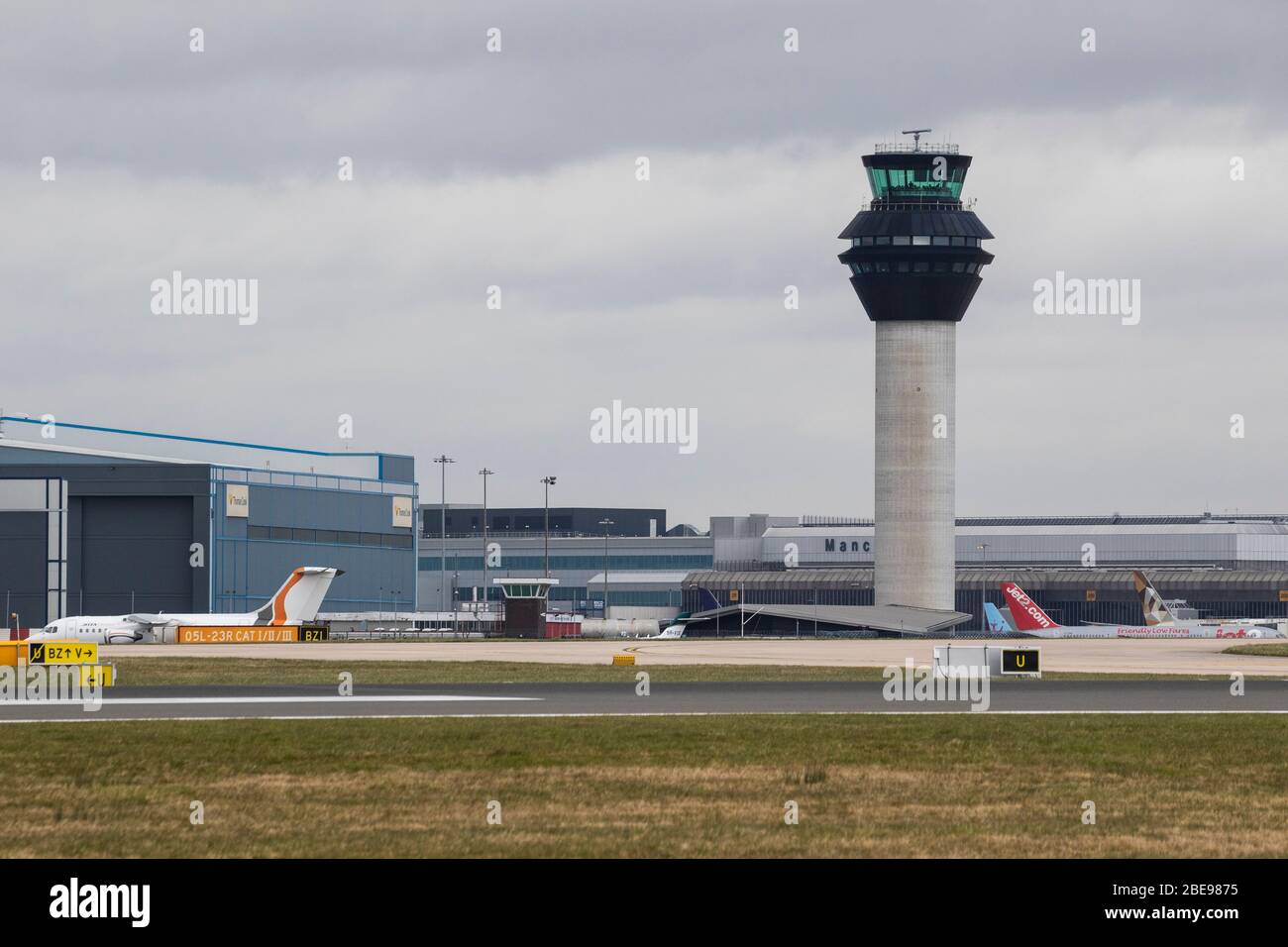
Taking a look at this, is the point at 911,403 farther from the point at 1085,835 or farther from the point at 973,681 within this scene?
the point at 1085,835

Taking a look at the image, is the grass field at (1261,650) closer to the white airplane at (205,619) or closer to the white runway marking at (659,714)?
the white runway marking at (659,714)

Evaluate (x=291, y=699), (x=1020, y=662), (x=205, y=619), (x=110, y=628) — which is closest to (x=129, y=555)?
(x=205, y=619)

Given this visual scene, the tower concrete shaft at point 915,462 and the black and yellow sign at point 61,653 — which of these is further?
the tower concrete shaft at point 915,462

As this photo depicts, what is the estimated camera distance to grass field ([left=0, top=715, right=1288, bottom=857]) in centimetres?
1861

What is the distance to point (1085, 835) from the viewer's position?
62.5ft

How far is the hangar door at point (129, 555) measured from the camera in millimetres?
128125

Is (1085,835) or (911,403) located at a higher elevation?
(911,403)

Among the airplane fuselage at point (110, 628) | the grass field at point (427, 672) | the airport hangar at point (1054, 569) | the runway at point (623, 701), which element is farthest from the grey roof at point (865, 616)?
the runway at point (623, 701)

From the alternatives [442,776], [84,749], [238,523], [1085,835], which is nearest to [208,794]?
[442,776]

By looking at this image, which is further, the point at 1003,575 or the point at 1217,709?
the point at 1003,575

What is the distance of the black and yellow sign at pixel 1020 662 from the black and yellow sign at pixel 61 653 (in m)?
24.9

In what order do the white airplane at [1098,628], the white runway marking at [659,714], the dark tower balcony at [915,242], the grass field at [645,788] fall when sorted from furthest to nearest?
1. the dark tower balcony at [915,242]
2. the white airplane at [1098,628]
3. the white runway marking at [659,714]
4. the grass field at [645,788]
